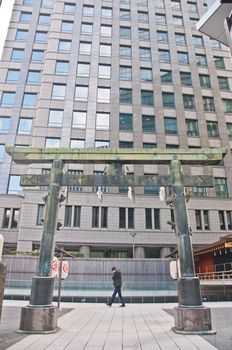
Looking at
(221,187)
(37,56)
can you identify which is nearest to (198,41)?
(221,187)

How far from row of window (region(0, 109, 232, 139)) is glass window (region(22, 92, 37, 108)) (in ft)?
6.30

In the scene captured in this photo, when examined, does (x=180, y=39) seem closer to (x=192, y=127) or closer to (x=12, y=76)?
(x=192, y=127)

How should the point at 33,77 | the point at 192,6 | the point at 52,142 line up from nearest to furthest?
the point at 52,142 < the point at 33,77 < the point at 192,6

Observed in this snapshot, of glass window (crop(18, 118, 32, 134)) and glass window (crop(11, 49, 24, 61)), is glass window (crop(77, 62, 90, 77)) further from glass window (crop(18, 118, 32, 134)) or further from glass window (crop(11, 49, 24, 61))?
glass window (crop(18, 118, 32, 134))

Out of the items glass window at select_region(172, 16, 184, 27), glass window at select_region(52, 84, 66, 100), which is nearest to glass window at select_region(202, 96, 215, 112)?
glass window at select_region(172, 16, 184, 27)

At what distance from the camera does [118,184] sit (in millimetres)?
8648

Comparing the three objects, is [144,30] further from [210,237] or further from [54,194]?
[54,194]

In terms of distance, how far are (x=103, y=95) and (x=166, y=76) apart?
8872 mm

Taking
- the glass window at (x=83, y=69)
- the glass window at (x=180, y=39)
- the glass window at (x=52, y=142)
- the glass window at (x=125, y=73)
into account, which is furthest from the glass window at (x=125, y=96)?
the glass window at (x=180, y=39)

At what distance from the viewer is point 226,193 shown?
29.3m

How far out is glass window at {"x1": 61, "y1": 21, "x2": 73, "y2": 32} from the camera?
35188 millimetres

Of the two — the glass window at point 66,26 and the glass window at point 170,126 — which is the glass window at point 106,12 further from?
the glass window at point 170,126

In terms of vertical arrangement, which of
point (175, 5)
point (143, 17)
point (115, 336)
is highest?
point (175, 5)

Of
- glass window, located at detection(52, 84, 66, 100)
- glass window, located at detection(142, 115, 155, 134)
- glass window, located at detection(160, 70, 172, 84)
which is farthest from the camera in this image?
glass window, located at detection(160, 70, 172, 84)
